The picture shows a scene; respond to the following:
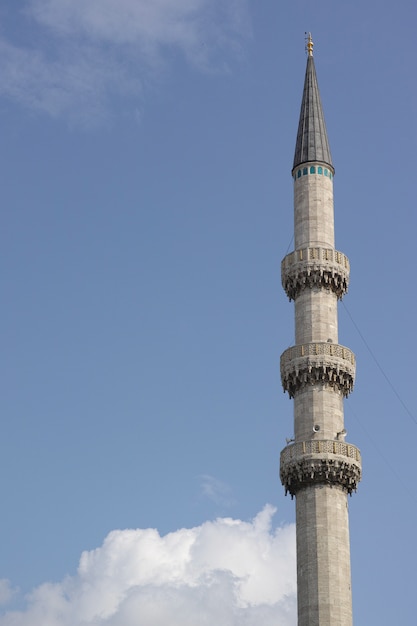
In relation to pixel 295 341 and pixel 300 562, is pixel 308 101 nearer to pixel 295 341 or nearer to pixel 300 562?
pixel 295 341

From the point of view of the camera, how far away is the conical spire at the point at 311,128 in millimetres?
72438

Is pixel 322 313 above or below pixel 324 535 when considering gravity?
above

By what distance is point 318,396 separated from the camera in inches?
2566

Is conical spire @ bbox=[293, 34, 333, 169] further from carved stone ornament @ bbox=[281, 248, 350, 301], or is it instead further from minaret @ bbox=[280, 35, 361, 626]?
carved stone ornament @ bbox=[281, 248, 350, 301]

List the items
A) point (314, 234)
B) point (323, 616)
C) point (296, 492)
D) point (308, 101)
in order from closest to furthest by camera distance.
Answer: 1. point (323, 616)
2. point (296, 492)
3. point (314, 234)
4. point (308, 101)

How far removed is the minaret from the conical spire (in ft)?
0.28

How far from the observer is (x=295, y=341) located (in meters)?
67.9

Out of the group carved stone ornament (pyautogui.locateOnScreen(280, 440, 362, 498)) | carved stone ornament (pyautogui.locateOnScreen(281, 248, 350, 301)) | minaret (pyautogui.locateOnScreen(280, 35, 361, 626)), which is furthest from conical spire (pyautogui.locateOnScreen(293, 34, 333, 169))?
carved stone ornament (pyautogui.locateOnScreen(280, 440, 362, 498))

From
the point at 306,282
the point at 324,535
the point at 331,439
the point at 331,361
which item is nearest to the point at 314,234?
the point at 306,282

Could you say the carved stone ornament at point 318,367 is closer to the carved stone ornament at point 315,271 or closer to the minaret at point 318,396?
the minaret at point 318,396

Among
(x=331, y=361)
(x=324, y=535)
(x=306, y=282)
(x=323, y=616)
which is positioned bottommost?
(x=323, y=616)

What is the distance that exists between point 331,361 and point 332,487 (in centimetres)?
689

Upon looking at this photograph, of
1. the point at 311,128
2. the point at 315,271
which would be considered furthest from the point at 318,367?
the point at 311,128

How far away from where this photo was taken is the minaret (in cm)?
6106
